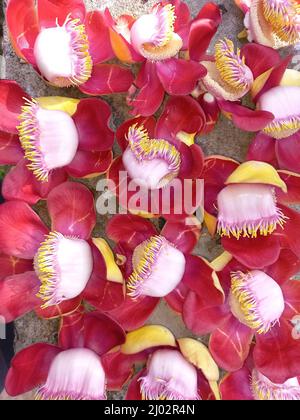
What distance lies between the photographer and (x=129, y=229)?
2.04 feet

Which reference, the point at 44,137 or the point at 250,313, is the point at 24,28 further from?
the point at 250,313

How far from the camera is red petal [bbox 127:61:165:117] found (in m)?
0.60

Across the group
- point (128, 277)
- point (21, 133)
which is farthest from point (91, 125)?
point (128, 277)

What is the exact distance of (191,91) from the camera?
61 cm

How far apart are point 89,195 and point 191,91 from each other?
0.18m

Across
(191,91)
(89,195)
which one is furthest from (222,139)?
(89,195)

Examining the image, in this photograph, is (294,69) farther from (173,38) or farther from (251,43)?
(173,38)

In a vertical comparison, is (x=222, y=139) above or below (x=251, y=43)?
below

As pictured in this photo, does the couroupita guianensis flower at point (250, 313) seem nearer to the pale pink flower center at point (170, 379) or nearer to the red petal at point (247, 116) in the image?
the pale pink flower center at point (170, 379)

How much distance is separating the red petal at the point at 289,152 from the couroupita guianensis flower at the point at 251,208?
0.03 metres

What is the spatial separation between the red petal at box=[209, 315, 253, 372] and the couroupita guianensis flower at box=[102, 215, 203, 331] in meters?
0.06
